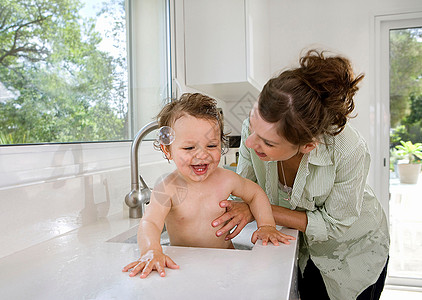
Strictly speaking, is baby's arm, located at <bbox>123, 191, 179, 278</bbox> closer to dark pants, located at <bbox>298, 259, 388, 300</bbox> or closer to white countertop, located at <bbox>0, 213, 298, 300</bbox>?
white countertop, located at <bbox>0, 213, 298, 300</bbox>

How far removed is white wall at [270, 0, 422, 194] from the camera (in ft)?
8.75

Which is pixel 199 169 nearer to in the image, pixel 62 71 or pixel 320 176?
pixel 320 176

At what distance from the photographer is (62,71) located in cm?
105

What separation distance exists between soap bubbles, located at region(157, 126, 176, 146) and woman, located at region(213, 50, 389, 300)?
0.62 ft

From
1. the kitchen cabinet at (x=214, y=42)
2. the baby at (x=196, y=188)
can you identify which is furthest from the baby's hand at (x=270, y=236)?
the kitchen cabinet at (x=214, y=42)

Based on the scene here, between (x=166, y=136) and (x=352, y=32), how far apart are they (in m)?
2.37

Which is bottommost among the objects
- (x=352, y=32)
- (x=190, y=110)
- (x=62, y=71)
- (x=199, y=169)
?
(x=199, y=169)

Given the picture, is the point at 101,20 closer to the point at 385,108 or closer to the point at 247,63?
the point at 247,63

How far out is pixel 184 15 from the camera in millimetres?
1791

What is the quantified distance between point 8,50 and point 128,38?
2.28 ft

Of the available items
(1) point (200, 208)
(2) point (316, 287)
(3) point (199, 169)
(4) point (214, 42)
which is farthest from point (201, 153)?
(4) point (214, 42)

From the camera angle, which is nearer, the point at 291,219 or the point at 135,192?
the point at 291,219

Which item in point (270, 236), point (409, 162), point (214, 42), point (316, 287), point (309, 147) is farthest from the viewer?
point (409, 162)

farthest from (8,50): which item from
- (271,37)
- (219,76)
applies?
(271,37)
